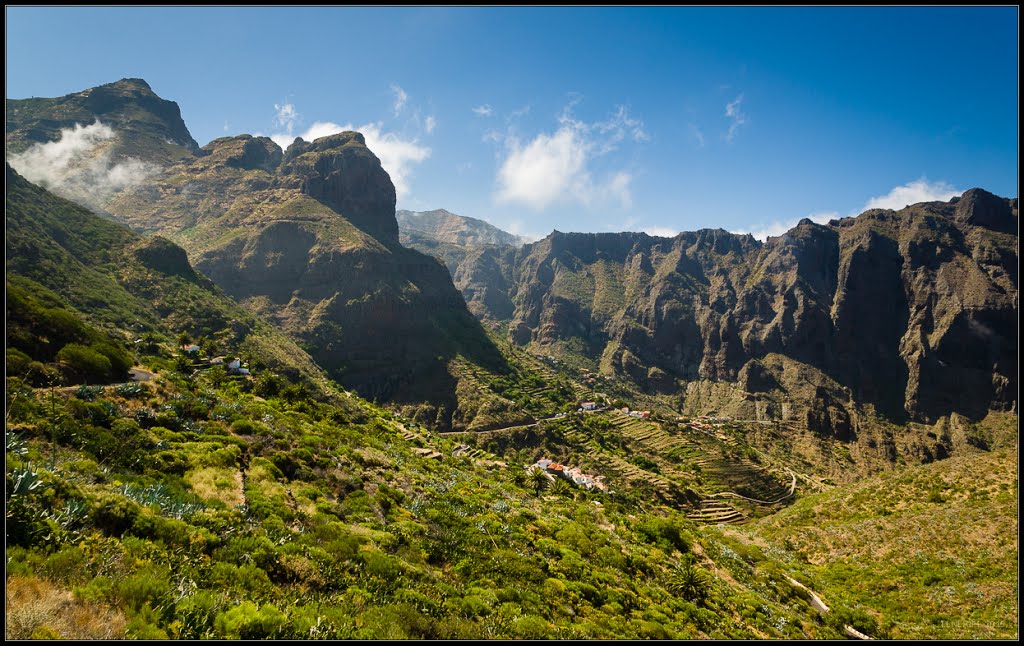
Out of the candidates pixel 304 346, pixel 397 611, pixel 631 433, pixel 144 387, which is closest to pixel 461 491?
pixel 397 611

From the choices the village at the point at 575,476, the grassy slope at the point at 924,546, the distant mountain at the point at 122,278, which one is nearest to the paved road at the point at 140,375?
the grassy slope at the point at 924,546

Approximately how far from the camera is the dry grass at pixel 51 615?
6.62 meters

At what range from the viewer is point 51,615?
22.7 feet

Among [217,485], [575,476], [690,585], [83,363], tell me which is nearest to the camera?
[217,485]

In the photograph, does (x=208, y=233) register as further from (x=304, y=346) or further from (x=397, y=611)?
(x=397, y=611)

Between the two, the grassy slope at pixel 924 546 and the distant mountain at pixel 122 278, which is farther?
the distant mountain at pixel 122 278

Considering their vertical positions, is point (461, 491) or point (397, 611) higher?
point (397, 611)

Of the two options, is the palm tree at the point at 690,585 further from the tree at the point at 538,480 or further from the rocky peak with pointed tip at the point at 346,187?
the rocky peak with pointed tip at the point at 346,187

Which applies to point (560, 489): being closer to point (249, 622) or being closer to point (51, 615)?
point (249, 622)

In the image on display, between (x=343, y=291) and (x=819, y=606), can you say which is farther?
(x=343, y=291)

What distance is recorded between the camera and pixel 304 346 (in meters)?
127

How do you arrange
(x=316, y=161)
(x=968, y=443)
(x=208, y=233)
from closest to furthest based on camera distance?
1. (x=968, y=443)
2. (x=208, y=233)
3. (x=316, y=161)

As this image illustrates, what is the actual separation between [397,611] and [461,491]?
15.8 metres

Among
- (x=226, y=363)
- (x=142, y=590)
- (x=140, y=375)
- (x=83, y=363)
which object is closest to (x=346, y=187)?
(x=226, y=363)
